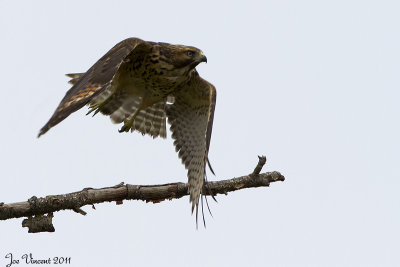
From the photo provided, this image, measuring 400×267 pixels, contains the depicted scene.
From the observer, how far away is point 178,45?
9258 millimetres

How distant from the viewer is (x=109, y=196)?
7.83m

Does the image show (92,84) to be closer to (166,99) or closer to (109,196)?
(109,196)

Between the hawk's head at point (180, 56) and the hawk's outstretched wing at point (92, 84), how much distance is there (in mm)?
784

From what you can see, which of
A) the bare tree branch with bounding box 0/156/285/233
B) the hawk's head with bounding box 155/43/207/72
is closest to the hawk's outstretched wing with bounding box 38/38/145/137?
the hawk's head with bounding box 155/43/207/72

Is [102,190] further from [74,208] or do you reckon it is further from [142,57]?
[142,57]

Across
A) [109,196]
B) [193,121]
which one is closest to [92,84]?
[109,196]

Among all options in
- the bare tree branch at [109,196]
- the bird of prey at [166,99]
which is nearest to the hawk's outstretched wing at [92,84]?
the bird of prey at [166,99]

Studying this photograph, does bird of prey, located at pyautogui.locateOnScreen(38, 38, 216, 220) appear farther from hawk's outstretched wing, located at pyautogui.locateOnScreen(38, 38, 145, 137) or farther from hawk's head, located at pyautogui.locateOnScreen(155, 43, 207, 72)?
hawk's outstretched wing, located at pyautogui.locateOnScreen(38, 38, 145, 137)

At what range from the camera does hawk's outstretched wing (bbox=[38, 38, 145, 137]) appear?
6527mm

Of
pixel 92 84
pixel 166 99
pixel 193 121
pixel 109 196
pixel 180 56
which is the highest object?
pixel 180 56

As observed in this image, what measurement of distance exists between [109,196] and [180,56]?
2436mm

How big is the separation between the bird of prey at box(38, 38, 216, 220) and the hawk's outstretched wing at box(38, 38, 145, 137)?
10.8 inches

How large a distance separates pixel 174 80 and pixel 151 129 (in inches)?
44.5

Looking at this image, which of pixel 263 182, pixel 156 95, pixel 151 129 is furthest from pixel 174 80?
pixel 263 182
